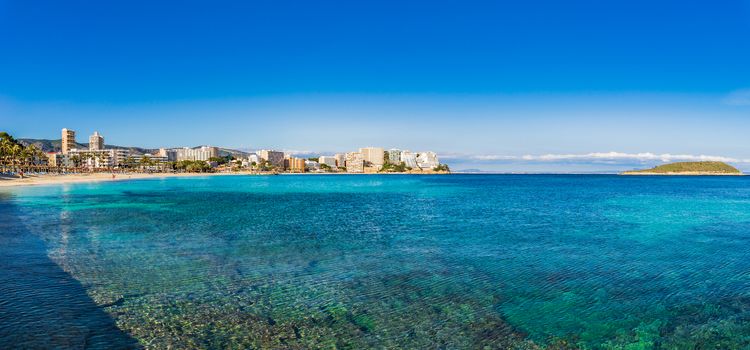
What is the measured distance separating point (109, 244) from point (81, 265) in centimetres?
481

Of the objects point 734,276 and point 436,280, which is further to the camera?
point 734,276

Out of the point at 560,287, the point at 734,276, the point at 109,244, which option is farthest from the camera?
the point at 109,244

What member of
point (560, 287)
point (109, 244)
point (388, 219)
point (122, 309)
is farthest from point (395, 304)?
point (388, 219)

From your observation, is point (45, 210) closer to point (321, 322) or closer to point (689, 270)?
point (321, 322)

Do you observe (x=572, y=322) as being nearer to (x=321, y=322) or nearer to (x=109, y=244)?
(x=321, y=322)

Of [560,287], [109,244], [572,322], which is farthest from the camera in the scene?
[109,244]

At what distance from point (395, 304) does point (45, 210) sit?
117 ft

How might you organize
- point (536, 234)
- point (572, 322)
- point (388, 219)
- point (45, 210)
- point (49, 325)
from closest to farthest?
point (49, 325) < point (572, 322) < point (536, 234) < point (388, 219) < point (45, 210)

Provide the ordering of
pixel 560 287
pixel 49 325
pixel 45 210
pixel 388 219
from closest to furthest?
1. pixel 49 325
2. pixel 560 287
3. pixel 388 219
4. pixel 45 210

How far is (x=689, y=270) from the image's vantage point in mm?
15484

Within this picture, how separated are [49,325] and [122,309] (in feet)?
4.84

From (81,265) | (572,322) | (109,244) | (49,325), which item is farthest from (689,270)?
(109,244)

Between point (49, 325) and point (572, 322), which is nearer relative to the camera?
point (49, 325)

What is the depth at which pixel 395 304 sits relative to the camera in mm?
11172
